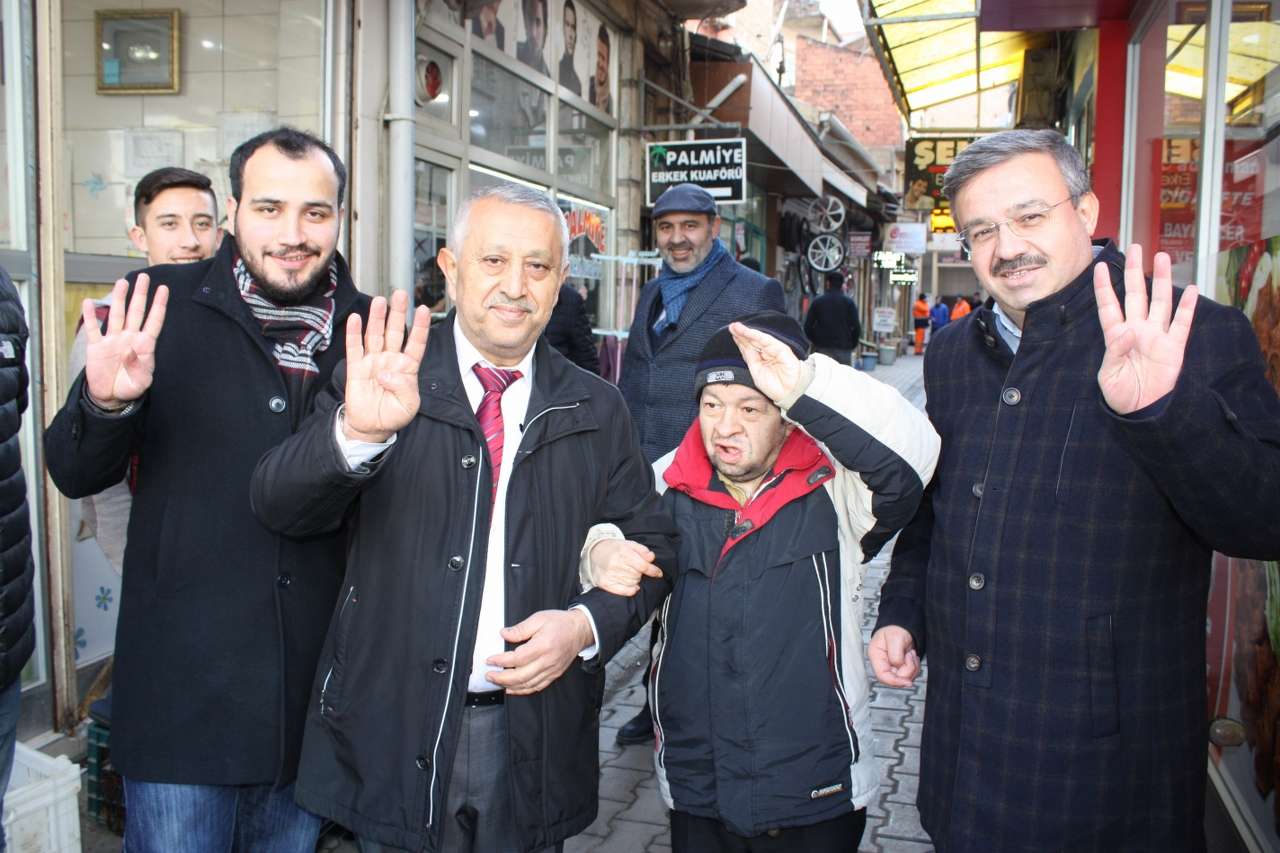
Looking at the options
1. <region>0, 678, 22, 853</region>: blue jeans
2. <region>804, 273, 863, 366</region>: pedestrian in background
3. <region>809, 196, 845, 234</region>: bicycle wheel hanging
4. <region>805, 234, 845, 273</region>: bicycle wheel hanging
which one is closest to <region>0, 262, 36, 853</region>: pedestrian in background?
<region>0, 678, 22, 853</region>: blue jeans

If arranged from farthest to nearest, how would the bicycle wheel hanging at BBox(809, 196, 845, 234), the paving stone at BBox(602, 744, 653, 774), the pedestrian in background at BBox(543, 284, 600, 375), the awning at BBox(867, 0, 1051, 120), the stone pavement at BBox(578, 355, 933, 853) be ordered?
1. the bicycle wheel hanging at BBox(809, 196, 845, 234)
2. the awning at BBox(867, 0, 1051, 120)
3. the pedestrian in background at BBox(543, 284, 600, 375)
4. the paving stone at BBox(602, 744, 653, 774)
5. the stone pavement at BBox(578, 355, 933, 853)

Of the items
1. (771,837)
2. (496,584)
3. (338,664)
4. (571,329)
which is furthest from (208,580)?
(571,329)

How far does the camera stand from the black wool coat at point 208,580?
2277mm

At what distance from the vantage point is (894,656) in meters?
2.44

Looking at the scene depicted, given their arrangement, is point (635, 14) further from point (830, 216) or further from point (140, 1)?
point (830, 216)

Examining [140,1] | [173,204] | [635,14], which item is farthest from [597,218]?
[173,204]

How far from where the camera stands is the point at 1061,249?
84.0 inches

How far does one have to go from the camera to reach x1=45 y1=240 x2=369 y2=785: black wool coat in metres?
2.28

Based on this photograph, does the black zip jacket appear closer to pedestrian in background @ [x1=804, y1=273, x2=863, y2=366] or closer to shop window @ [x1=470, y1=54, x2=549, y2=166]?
shop window @ [x1=470, y1=54, x2=549, y2=166]

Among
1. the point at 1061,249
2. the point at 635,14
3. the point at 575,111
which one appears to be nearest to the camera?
the point at 1061,249

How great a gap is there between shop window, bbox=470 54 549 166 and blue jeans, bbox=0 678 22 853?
622 centimetres

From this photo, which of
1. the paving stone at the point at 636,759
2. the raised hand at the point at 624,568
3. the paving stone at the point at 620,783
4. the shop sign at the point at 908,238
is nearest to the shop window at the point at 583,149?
the paving stone at the point at 636,759

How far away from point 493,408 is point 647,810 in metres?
2.34

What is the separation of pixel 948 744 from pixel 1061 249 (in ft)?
3.55
